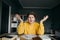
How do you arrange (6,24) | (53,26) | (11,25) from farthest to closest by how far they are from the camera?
1. (53,26)
2. (11,25)
3. (6,24)

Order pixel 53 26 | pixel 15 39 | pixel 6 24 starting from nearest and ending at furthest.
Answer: pixel 15 39, pixel 6 24, pixel 53 26

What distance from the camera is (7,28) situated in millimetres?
5574

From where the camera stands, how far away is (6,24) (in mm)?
5496

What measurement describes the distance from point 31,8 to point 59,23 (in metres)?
2.33

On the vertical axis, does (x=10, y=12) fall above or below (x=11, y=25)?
above

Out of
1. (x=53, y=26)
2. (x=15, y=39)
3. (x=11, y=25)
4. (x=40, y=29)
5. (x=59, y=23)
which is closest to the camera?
(x=15, y=39)

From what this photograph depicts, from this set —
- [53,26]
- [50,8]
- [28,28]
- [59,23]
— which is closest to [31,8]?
[50,8]

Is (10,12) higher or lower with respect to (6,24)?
higher

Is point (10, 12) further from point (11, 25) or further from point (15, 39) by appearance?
point (15, 39)

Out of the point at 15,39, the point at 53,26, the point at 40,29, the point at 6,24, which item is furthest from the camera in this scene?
the point at 53,26

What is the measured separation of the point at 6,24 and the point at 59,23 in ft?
9.38

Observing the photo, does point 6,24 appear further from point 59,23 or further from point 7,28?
point 59,23

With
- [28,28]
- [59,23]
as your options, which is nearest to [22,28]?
[28,28]

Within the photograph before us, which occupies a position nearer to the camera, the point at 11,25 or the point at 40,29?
the point at 40,29
